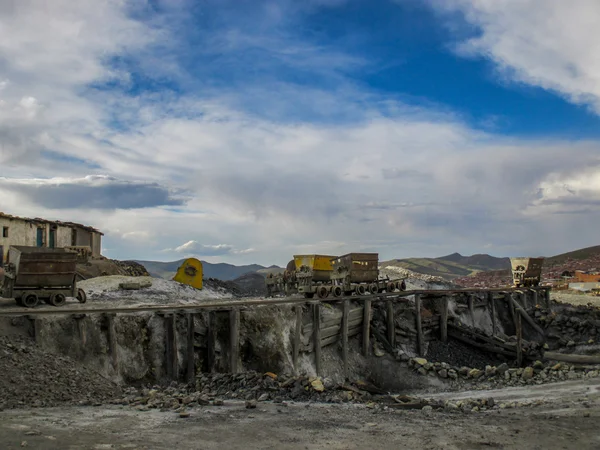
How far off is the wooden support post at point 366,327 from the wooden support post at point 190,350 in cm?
835

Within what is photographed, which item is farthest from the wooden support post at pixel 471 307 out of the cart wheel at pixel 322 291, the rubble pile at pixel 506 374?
the cart wheel at pixel 322 291

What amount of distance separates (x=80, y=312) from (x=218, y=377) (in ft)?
14.1

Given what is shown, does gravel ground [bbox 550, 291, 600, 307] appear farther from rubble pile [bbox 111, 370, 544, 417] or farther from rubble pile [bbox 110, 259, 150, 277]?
rubble pile [bbox 111, 370, 544, 417]

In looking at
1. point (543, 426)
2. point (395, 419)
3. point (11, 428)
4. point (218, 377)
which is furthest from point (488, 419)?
point (11, 428)

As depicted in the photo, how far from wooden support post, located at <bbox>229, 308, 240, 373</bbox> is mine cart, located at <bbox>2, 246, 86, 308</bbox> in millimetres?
5880

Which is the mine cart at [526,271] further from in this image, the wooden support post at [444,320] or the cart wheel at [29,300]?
the cart wheel at [29,300]

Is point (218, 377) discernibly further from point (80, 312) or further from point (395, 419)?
point (395, 419)

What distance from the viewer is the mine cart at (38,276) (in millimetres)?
18047

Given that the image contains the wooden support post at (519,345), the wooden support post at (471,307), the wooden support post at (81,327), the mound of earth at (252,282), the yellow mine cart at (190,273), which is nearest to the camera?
the wooden support post at (81,327)

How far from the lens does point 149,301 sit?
2350cm

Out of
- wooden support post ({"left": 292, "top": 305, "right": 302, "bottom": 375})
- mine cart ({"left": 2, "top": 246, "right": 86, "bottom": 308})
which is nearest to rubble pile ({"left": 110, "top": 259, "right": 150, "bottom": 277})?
mine cart ({"left": 2, "top": 246, "right": 86, "bottom": 308})

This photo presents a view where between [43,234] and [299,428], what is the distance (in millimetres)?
32145

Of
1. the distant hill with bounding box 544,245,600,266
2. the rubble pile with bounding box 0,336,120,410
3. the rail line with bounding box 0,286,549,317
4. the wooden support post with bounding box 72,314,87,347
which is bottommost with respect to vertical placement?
the rubble pile with bounding box 0,336,120,410

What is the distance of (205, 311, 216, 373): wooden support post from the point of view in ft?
56.3
